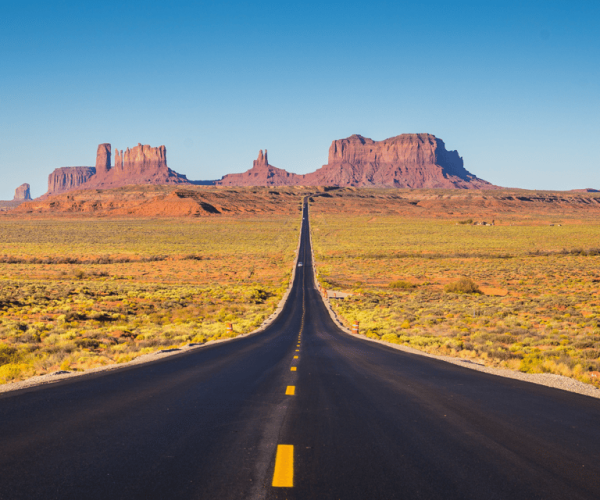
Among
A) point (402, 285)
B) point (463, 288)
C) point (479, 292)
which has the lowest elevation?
point (402, 285)

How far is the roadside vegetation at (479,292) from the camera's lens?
16.8m

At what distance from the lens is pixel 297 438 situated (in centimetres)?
530

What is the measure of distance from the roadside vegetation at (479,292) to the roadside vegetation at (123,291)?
888cm

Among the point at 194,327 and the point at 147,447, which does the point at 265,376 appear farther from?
the point at 194,327

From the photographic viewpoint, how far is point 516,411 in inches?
264

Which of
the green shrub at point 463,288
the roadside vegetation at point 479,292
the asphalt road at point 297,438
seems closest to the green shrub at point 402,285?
the roadside vegetation at point 479,292

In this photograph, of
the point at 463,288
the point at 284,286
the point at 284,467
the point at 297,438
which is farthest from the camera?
the point at 284,286

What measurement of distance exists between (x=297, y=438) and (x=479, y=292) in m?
38.9

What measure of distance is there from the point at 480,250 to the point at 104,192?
168699mm

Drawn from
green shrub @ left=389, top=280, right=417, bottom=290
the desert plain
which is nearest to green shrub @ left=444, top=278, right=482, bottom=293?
the desert plain

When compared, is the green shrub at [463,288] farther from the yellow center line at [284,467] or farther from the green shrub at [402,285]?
the yellow center line at [284,467]

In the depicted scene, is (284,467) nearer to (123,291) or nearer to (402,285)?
(123,291)

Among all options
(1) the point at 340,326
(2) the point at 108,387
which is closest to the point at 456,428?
(2) the point at 108,387

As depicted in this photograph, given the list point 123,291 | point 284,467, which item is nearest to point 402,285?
point 123,291
